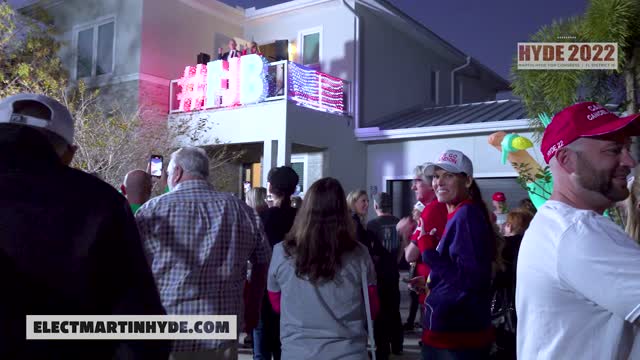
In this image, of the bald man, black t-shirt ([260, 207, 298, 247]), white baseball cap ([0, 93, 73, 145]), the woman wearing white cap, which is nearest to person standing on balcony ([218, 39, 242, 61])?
the bald man

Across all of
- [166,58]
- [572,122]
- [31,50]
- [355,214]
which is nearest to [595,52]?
[355,214]

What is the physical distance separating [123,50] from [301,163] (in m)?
5.50

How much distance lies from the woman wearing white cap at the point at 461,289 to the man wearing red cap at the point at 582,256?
1.36m

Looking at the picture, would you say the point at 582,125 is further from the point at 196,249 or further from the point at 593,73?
the point at 593,73

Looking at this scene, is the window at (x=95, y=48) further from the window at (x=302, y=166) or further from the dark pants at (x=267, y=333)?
the dark pants at (x=267, y=333)

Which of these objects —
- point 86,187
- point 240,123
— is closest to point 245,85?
point 240,123

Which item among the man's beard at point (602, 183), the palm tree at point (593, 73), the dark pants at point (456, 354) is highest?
the palm tree at point (593, 73)

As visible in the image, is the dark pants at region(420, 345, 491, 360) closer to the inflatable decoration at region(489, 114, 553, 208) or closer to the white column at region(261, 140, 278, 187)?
the inflatable decoration at region(489, 114, 553, 208)

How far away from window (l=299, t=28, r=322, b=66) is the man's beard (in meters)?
13.7

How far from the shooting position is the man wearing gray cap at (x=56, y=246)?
148 cm

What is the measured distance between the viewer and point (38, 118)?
1.67 m

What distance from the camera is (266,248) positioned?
3.68 m

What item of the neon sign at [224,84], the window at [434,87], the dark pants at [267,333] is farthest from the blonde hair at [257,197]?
the window at [434,87]

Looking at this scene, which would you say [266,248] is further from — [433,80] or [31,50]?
[433,80]
